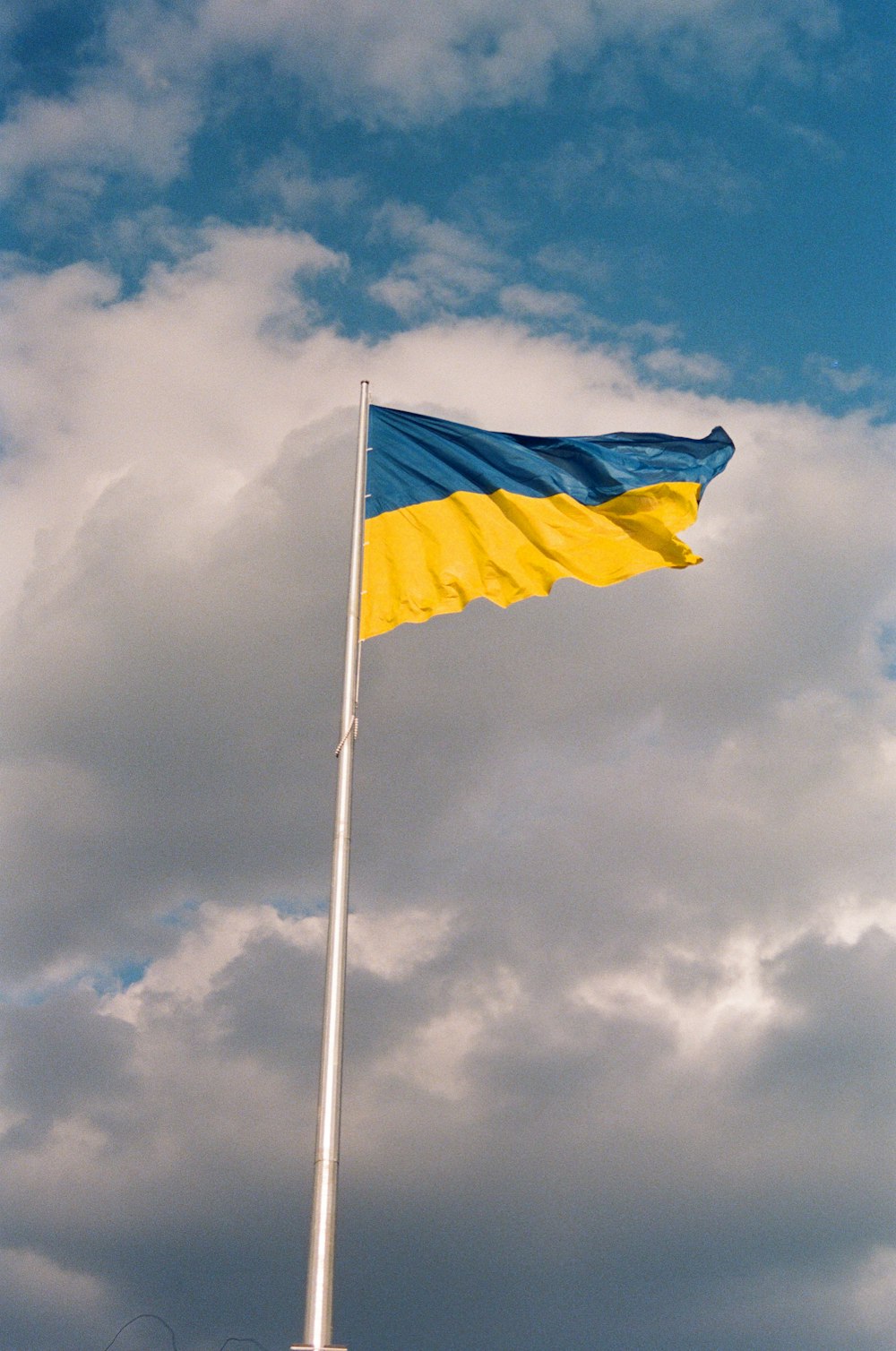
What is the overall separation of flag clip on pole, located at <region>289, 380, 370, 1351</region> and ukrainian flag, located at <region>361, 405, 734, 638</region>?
155 cm

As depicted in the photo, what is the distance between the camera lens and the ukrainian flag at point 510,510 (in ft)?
87.9

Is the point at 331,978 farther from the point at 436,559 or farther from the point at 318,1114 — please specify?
the point at 436,559

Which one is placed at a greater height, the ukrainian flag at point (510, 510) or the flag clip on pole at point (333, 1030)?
the ukrainian flag at point (510, 510)

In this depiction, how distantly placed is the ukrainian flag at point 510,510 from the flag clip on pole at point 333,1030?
155 cm

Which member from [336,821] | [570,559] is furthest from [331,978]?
[570,559]

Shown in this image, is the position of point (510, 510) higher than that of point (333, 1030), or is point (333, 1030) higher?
point (510, 510)

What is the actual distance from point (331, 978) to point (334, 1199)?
3180mm

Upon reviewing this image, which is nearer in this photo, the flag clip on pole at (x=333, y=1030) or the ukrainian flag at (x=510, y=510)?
the flag clip on pole at (x=333, y=1030)

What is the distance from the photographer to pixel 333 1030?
1973 cm

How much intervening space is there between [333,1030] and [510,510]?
12.5m

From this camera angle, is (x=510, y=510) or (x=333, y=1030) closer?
(x=333, y=1030)

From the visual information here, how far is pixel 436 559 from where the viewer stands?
88.8ft

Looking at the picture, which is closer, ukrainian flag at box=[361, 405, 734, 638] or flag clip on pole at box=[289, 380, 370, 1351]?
flag clip on pole at box=[289, 380, 370, 1351]

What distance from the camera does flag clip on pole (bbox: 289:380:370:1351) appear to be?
1748 cm
